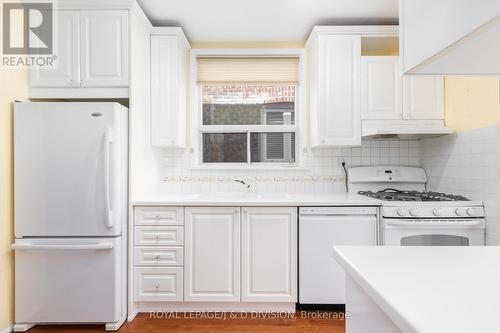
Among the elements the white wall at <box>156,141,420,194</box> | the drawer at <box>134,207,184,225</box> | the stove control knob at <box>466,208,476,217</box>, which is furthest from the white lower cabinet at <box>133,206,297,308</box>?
the stove control knob at <box>466,208,476,217</box>

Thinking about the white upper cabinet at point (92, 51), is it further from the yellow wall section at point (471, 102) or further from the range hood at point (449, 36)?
the yellow wall section at point (471, 102)

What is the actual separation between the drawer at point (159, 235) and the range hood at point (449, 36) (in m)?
2.15

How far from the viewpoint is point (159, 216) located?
A: 257cm

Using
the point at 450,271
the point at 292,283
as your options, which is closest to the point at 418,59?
the point at 450,271

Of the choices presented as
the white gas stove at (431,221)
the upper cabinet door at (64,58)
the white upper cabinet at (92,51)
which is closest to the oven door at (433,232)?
the white gas stove at (431,221)

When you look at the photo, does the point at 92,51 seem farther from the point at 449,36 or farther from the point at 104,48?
the point at 449,36

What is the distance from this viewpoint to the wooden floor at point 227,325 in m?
2.37

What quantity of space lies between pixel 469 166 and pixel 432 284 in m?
2.26

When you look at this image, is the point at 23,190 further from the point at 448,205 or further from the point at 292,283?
the point at 448,205

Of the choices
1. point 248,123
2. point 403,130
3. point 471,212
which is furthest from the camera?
point 248,123

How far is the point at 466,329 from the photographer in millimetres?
541

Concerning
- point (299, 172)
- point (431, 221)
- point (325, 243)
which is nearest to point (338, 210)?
point (325, 243)

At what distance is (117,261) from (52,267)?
46cm

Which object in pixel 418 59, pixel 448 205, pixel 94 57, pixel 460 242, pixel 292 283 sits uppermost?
pixel 94 57
